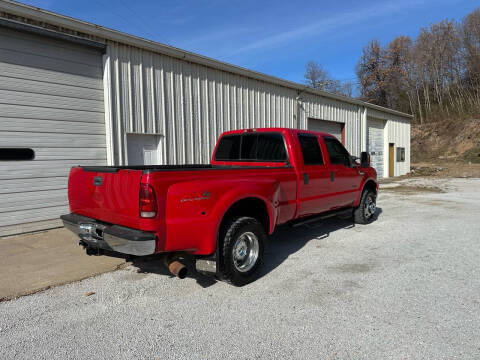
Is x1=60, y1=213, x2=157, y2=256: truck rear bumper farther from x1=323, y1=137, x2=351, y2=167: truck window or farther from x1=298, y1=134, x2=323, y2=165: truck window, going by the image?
x1=323, y1=137, x2=351, y2=167: truck window

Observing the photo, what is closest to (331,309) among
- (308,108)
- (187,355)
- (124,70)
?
(187,355)

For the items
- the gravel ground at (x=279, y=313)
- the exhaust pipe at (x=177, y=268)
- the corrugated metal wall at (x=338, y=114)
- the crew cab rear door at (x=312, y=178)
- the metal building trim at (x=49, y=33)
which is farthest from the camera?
the corrugated metal wall at (x=338, y=114)

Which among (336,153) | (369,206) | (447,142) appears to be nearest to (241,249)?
(336,153)

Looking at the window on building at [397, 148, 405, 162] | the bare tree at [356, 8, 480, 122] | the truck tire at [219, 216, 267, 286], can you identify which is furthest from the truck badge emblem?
the bare tree at [356, 8, 480, 122]

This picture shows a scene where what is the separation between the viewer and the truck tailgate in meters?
3.17

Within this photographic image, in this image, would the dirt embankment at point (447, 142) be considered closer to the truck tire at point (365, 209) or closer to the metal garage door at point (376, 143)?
the metal garage door at point (376, 143)

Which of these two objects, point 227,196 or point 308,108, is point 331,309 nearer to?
point 227,196

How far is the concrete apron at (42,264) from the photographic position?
4.02 metres

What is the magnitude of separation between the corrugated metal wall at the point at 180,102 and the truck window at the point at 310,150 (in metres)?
4.52

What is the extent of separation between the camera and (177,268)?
3332 millimetres

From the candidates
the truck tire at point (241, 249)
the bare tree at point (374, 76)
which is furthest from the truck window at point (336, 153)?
the bare tree at point (374, 76)

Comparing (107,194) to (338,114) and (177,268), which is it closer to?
(177,268)

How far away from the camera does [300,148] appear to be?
515 centimetres

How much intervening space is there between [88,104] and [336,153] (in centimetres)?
554
